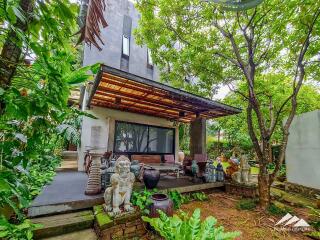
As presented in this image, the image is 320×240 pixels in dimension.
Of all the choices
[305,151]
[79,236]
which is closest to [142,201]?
[79,236]

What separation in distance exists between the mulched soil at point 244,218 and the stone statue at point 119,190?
6.34 feet

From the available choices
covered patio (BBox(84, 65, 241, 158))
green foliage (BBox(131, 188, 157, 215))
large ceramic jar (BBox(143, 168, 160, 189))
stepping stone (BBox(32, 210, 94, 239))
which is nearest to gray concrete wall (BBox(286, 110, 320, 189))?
covered patio (BBox(84, 65, 241, 158))

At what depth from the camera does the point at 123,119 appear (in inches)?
314

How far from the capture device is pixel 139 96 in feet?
20.5

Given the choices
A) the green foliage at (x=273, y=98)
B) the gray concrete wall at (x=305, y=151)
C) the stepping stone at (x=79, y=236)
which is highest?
the green foliage at (x=273, y=98)

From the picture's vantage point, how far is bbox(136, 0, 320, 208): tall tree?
457 cm

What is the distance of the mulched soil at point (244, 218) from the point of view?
3.51 metres

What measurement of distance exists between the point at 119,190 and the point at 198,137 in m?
5.12

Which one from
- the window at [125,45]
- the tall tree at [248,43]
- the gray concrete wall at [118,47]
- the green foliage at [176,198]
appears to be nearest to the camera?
the tall tree at [248,43]

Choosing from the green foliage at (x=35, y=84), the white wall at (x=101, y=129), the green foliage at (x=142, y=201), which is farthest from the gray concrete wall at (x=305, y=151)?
the green foliage at (x=35, y=84)

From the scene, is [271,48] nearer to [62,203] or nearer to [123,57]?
[62,203]

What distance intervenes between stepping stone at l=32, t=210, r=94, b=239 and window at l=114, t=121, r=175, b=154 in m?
4.23

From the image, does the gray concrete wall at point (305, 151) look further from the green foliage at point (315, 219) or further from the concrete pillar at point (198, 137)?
the concrete pillar at point (198, 137)

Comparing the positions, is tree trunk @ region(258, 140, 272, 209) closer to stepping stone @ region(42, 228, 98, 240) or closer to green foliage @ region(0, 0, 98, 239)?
stepping stone @ region(42, 228, 98, 240)
